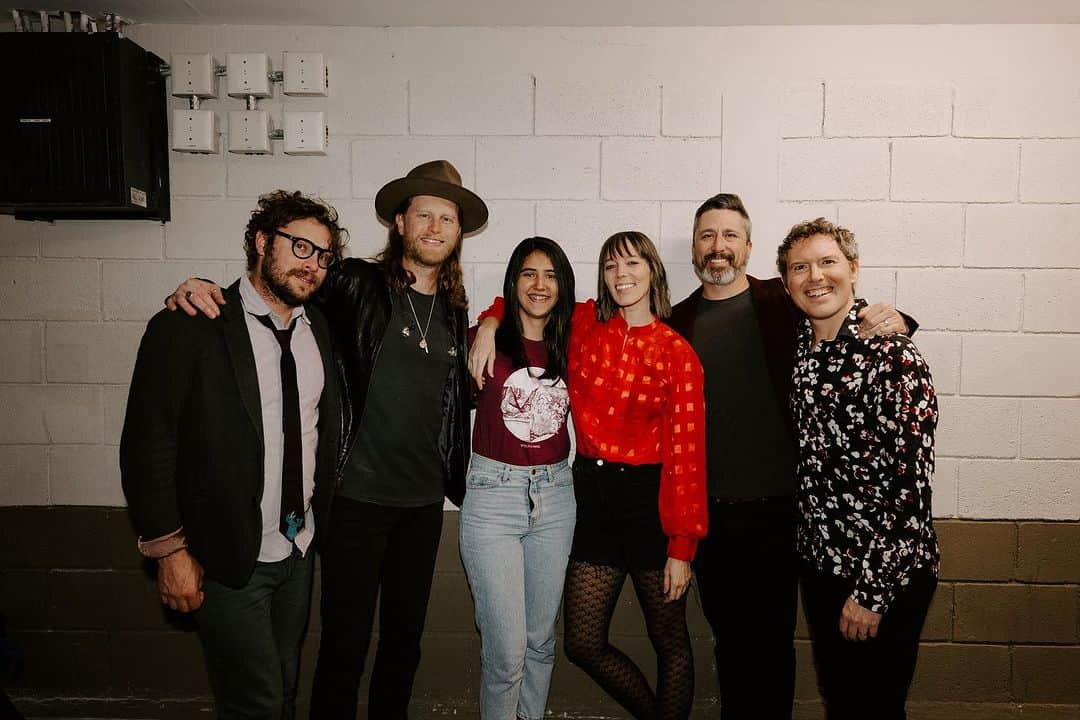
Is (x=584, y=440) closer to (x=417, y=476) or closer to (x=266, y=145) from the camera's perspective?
(x=417, y=476)

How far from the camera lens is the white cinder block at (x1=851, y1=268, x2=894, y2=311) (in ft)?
8.35

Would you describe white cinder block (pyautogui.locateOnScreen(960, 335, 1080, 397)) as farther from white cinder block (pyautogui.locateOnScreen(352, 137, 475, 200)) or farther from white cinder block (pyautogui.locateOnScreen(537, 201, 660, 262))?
white cinder block (pyautogui.locateOnScreen(352, 137, 475, 200))

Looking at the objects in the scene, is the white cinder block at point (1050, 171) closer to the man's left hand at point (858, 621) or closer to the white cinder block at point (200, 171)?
the man's left hand at point (858, 621)

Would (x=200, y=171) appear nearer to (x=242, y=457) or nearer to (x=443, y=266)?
(x=443, y=266)

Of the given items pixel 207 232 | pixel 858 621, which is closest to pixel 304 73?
pixel 207 232

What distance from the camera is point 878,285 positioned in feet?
8.38

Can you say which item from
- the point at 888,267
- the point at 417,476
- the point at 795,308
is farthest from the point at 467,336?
the point at 888,267

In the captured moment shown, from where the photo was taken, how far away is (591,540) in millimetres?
2117

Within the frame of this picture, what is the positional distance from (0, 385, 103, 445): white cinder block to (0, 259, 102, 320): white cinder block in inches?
13.2

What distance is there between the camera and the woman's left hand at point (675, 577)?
200cm

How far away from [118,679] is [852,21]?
13.3 ft

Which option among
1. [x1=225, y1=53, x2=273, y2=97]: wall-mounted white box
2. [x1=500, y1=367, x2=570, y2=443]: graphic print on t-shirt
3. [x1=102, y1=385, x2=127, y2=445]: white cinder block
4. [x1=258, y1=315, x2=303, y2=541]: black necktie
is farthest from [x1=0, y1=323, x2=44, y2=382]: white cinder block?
[x1=500, y1=367, x2=570, y2=443]: graphic print on t-shirt

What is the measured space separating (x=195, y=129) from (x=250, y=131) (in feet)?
0.72

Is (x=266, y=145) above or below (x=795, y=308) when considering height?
above
